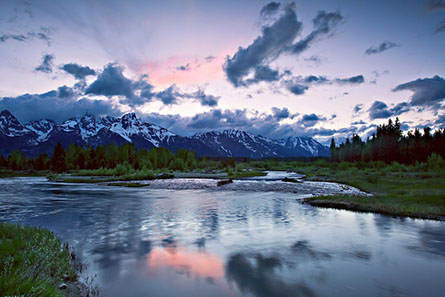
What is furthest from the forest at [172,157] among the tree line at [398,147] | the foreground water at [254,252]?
the foreground water at [254,252]

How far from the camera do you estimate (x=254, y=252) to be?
15.2 m

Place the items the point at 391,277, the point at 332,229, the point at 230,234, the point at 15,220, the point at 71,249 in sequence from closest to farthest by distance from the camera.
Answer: the point at 391,277, the point at 71,249, the point at 230,234, the point at 332,229, the point at 15,220

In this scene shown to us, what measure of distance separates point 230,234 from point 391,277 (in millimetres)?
10077

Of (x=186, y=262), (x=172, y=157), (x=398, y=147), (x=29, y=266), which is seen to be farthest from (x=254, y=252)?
(x=172, y=157)

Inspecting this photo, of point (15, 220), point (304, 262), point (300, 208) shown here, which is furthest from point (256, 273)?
point (15, 220)

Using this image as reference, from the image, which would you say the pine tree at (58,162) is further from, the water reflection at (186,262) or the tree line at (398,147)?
the tree line at (398,147)

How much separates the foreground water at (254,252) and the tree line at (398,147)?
95044mm

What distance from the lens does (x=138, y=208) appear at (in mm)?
30594

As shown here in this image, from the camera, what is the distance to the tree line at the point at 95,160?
5153 inches

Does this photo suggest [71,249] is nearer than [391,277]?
No

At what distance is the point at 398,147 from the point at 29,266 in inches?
5471

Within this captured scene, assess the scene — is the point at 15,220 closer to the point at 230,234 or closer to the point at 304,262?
the point at 230,234

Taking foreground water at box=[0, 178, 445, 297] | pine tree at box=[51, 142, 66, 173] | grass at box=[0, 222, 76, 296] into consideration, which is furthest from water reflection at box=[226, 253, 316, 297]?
→ pine tree at box=[51, 142, 66, 173]

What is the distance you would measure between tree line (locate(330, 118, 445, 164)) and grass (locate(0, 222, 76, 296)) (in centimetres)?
11168
